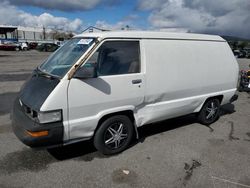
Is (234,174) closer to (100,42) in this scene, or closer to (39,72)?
(100,42)

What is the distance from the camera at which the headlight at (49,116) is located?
308 centimetres

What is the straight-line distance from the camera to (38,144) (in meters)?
3.16

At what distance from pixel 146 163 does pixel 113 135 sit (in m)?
0.71

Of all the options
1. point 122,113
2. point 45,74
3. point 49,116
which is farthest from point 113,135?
point 45,74

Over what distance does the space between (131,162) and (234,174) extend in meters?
1.59

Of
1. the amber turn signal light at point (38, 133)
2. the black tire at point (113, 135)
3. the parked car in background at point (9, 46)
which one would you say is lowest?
the black tire at point (113, 135)

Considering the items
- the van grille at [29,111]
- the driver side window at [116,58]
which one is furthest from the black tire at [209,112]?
the van grille at [29,111]

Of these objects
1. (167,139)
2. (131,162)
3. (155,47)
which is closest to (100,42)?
(155,47)

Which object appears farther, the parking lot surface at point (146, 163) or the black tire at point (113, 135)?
the black tire at point (113, 135)

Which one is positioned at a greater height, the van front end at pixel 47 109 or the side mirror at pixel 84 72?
the side mirror at pixel 84 72

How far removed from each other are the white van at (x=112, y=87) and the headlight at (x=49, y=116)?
0.5 inches

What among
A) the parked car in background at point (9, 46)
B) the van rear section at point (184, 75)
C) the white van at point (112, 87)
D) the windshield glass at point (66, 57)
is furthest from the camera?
the parked car in background at point (9, 46)

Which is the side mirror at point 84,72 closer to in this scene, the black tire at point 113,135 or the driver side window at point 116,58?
the driver side window at point 116,58

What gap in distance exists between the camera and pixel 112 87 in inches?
140
